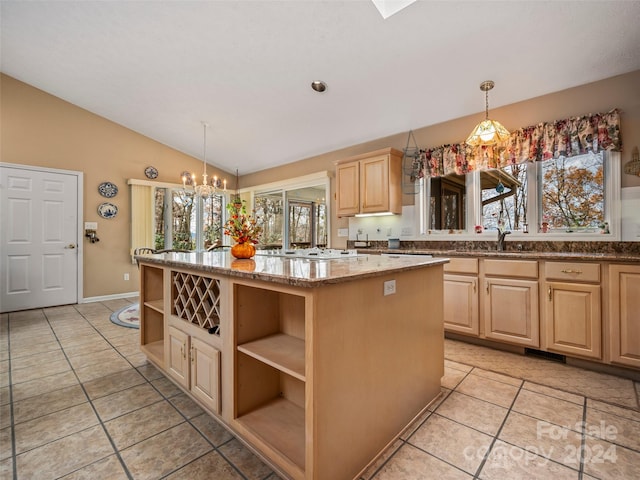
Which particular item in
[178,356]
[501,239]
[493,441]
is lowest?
[493,441]

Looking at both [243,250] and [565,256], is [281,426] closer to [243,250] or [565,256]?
[243,250]

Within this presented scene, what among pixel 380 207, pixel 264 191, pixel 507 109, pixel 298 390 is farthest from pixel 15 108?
pixel 507 109

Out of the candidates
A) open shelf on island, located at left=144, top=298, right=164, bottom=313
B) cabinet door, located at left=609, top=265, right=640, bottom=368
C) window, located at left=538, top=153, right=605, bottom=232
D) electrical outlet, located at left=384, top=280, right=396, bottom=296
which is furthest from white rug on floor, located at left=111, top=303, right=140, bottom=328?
window, located at left=538, top=153, right=605, bottom=232

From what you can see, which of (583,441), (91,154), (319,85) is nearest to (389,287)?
(583,441)

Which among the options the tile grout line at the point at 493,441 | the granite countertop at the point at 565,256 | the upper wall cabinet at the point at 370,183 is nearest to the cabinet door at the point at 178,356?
the tile grout line at the point at 493,441

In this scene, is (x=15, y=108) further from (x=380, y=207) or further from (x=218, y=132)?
(x=380, y=207)

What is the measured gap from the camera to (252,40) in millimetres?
2957

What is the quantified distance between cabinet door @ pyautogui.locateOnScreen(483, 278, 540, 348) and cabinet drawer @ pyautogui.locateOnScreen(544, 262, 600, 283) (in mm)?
148

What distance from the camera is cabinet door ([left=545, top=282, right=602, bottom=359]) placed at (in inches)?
91.6

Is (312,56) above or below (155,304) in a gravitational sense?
above

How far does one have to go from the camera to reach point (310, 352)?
1147 millimetres

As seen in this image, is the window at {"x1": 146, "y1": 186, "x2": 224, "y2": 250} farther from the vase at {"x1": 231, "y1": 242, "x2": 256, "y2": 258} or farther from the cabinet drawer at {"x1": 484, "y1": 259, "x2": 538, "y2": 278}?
the cabinet drawer at {"x1": 484, "y1": 259, "x2": 538, "y2": 278}

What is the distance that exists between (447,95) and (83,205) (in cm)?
546

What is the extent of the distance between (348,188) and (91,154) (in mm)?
4204
